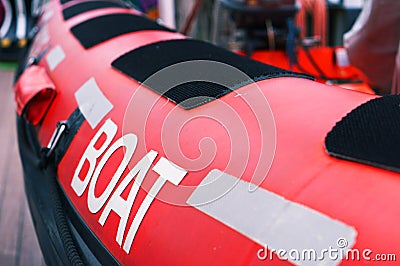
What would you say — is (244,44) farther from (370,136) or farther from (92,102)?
(370,136)

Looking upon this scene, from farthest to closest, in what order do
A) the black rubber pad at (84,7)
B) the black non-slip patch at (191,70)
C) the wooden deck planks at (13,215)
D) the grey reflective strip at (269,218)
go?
the black rubber pad at (84,7)
the wooden deck planks at (13,215)
the black non-slip patch at (191,70)
the grey reflective strip at (269,218)

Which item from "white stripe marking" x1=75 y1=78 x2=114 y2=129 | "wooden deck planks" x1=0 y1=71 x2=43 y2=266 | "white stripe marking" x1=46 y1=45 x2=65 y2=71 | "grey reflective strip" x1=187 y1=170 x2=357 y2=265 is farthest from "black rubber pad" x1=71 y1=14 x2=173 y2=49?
"grey reflective strip" x1=187 y1=170 x2=357 y2=265

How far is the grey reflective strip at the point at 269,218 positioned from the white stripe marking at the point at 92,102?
0.37 metres

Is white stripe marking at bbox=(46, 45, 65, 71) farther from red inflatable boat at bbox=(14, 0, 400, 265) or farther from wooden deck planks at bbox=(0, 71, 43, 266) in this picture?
wooden deck planks at bbox=(0, 71, 43, 266)

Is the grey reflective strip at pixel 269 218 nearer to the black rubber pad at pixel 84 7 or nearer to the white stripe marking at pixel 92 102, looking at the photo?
the white stripe marking at pixel 92 102

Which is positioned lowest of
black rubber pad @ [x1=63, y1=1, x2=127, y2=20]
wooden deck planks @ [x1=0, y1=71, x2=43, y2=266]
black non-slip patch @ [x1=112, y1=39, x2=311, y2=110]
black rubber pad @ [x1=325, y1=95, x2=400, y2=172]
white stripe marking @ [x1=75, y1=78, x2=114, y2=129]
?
wooden deck planks @ [x1=0, y1=71, x2=43, y2=266]

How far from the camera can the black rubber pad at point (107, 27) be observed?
134 centimetres

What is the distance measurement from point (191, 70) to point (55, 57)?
637 millimetres

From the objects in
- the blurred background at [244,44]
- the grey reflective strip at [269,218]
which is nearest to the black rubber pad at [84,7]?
Answer: the blurred background at [244,44]

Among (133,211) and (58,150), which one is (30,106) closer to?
(58,150)

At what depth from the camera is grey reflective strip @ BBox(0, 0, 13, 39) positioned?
13.3 feet

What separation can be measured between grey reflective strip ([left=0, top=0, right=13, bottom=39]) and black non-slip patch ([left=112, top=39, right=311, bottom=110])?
3.23 metres

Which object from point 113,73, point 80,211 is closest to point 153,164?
point 80,211

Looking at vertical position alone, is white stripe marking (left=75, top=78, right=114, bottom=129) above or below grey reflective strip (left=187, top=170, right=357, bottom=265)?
below
